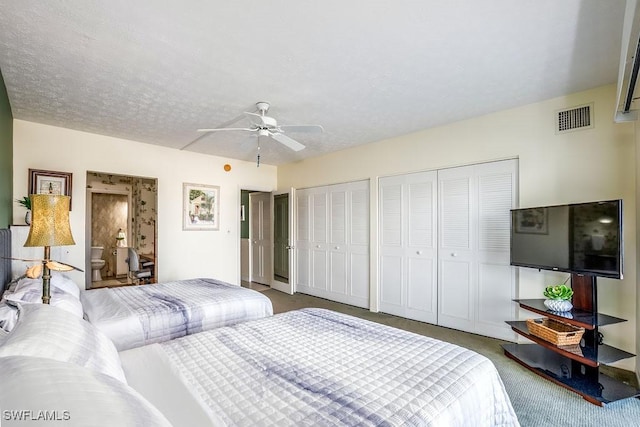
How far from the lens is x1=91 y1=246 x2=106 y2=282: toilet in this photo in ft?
20.4

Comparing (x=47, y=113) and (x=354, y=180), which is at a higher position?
(x=47, y=113)

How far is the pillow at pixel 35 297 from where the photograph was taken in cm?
180

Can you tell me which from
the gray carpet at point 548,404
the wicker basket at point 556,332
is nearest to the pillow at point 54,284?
the gray carpet at point 548,404

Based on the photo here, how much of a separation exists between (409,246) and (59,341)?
3740 mm

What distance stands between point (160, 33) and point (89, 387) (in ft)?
6.80

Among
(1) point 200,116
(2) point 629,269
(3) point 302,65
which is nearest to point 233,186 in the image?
(1) point 200,116

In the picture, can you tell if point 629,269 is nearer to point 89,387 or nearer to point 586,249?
point 586,249

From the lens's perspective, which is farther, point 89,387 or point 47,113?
point 47,113

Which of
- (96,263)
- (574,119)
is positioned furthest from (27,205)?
(574,119)

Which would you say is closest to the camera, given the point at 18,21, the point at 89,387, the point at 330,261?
the point at 89,387

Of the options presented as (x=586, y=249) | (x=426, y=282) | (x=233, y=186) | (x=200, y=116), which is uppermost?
(x=200, y=116)

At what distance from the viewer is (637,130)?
8.03 ft

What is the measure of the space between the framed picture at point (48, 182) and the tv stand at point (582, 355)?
5350mm

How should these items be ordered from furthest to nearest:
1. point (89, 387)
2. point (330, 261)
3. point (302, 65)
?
point (330, 261) → point (302, 65) → point (89, 387)
